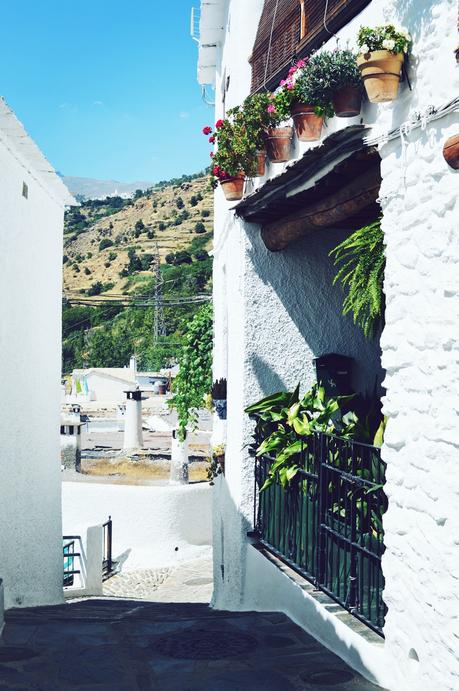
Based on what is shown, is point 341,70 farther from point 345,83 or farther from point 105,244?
point 105,244

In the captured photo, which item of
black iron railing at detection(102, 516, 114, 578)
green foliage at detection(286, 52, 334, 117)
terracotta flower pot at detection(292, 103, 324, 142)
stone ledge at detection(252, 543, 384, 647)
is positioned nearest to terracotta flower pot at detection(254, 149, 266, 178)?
terracotta flower pot at detection(292, 103, 324, 142)

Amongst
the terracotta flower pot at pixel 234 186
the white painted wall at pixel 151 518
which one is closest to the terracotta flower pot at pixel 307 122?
the terracotta flower pot at pixel 234 186

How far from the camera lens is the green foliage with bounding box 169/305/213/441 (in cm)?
1273

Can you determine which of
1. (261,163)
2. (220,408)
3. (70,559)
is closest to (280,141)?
(261,163)

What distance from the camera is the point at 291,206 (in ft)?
24.6

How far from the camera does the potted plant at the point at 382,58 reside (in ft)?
15.6

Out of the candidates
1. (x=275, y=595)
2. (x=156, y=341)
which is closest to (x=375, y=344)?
(x=275, y=595)

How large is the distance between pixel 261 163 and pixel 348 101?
2.06 m

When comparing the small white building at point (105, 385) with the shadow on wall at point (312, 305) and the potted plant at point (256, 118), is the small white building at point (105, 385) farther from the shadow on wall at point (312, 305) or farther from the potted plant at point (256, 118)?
the potted plant at point (256, 118)

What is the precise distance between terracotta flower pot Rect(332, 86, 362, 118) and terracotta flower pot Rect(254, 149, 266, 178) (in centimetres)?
188

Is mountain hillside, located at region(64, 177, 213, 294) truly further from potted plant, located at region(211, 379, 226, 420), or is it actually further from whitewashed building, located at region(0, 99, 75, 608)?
potted plant, located at region(211, 379, 226, 420)

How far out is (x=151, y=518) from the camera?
16.2 metres

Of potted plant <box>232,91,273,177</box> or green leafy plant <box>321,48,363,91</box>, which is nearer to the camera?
green leafy plant <box>321,48,363,91</box>

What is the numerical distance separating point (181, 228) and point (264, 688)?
3175 inches
